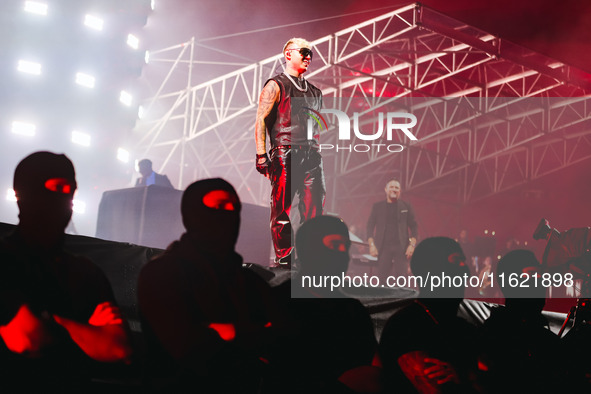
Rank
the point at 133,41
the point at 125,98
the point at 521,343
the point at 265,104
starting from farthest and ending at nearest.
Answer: the point at 125,98 < the point at 133,41 < the point at 265,104 < the point at 521,343

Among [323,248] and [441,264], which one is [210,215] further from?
[441,264]

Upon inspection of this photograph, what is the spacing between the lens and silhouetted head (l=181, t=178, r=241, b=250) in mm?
2572

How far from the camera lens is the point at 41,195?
2.44m

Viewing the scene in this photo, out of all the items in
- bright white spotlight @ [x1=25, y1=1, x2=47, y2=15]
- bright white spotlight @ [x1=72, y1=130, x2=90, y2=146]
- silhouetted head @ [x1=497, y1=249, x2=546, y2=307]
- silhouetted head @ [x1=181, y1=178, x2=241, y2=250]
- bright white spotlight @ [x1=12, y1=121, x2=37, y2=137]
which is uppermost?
bright white spotlight @ [x1=25, y1=1, x2=47, y2=15]

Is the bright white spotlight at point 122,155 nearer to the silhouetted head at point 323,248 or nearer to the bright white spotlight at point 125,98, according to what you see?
the bright white spotlight at point 125,98

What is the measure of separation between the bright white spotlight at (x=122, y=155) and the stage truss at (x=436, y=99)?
0.50 meters

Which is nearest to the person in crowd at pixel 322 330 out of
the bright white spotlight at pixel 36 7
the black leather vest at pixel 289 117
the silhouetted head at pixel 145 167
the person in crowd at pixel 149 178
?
the black leather vest at pixel 289 117

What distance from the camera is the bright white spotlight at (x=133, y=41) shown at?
16750 mm

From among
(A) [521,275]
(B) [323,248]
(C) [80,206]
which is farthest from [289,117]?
(C) [80,206]

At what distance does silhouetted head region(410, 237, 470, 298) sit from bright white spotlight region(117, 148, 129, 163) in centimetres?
1579

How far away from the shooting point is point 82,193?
16.0 m

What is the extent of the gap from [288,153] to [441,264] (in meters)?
1.66

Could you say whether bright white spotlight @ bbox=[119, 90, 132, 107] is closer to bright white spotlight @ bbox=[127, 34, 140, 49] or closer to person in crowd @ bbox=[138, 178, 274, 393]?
bright white spotlight @ bbox=[127, 34, 140, 49]

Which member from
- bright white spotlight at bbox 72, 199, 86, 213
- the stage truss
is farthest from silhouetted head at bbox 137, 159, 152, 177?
bright white spotlight at bbox 72, 199, 86, 213
